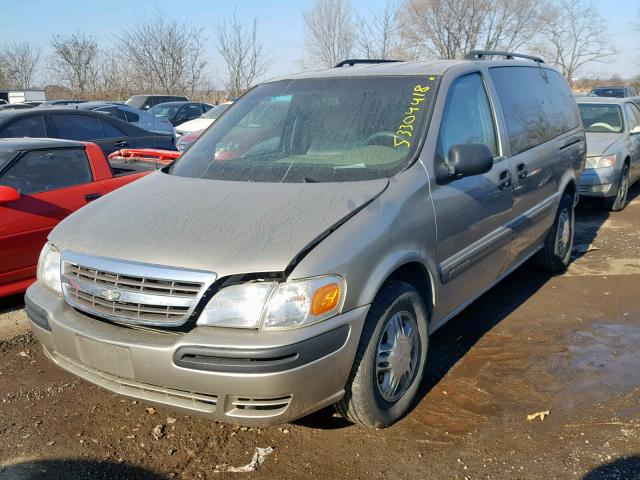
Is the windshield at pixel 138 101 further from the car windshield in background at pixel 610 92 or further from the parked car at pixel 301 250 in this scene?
the parked car at pixel 301 250

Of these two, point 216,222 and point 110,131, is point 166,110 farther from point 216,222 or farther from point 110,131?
point 216,222

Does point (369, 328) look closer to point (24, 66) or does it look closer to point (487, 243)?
point (487, 243)

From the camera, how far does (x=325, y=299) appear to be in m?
2.52

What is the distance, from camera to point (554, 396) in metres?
3.39

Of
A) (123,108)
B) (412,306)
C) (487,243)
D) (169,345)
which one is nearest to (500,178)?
(487,243)

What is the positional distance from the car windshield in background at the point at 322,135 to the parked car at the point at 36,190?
5.09ft

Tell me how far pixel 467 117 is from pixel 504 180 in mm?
516

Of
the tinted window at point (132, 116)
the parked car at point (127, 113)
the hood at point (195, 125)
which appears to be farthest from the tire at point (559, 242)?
the tinted window at point (132, 116)

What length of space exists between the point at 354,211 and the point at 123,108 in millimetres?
12065

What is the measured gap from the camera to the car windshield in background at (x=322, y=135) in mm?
3352

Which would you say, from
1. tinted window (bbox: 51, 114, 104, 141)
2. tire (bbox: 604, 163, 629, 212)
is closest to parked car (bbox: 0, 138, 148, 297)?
tinted window (bbox: 51, 114, 104, 141)

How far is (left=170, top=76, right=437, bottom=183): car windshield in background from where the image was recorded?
11.0ft

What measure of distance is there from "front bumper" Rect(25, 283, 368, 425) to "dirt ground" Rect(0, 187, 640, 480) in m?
0.41

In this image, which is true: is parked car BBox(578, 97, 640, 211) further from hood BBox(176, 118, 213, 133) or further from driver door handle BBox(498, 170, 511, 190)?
hood BBox(176, 118, 213, 133)
